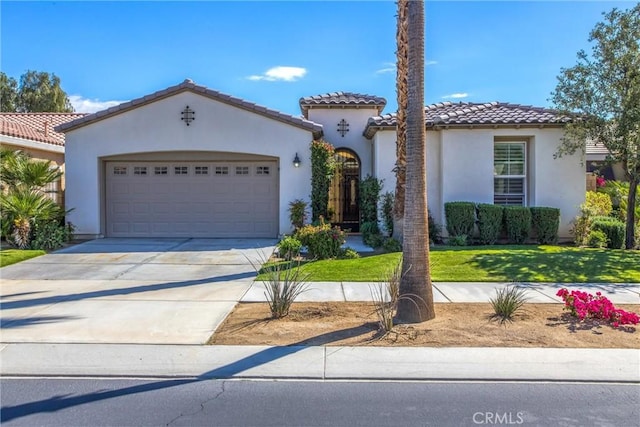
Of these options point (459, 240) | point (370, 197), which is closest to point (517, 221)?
point (459, 240)

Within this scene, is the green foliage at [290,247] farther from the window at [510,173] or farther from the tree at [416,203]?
the window at [510,173]

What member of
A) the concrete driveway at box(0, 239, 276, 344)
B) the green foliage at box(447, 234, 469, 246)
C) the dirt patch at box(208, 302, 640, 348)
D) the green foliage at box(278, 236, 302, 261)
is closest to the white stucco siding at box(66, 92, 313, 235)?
the concrete driveway at box(0, 239, 276, 344)

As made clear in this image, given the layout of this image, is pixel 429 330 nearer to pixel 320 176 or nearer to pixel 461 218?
pixel 461 218

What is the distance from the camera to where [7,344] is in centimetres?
602

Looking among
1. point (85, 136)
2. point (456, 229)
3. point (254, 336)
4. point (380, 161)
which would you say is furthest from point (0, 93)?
point (254, 336)

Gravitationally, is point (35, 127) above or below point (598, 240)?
above

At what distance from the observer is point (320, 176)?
1525 cm

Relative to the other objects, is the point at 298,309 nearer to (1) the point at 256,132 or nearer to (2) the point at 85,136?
(1) the point at 256,132

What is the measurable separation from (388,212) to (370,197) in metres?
0.83

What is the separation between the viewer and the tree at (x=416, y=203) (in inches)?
271

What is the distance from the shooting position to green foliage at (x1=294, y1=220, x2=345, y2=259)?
11930mm

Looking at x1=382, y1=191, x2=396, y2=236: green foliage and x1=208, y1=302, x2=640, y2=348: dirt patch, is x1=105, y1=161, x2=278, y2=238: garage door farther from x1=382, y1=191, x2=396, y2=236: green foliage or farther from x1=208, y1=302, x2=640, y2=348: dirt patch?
x1=208, y1=302, x2=640, y2=348: dirt patch

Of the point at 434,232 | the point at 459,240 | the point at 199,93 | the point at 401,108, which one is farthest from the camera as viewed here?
the point at 199,93

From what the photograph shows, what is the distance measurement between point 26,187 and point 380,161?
35.3 feet
